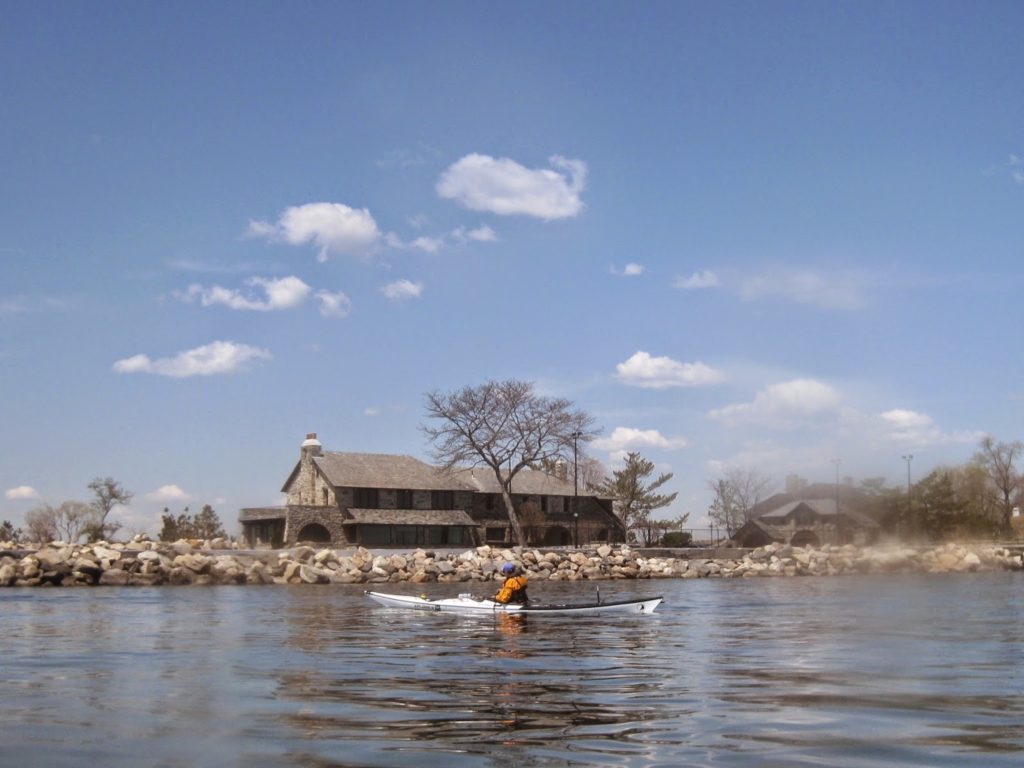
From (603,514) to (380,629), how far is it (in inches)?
2295

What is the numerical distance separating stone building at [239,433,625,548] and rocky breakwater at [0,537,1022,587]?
29.3 feet

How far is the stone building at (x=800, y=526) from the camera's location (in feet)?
196

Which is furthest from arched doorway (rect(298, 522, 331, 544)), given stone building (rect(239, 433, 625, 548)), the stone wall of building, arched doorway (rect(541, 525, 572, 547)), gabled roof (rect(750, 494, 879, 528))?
gabled roof (rect(750, 494, 879, 528))

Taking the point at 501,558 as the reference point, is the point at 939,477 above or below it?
above

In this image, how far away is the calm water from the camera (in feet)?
31.5

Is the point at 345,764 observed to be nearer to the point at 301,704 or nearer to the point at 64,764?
the point at 64,764

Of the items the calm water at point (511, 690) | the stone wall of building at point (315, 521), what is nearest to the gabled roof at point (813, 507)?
the stone wall of building at point (315, 521)

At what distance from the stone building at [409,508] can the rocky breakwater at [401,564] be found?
29.3ft

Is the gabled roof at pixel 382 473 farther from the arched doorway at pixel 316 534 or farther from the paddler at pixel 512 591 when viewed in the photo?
the paddler at pixel 512 591

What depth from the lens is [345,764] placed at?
8.90m

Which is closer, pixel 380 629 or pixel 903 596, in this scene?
pixel 380 629

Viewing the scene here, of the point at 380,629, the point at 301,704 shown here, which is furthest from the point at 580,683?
the point at 380,629

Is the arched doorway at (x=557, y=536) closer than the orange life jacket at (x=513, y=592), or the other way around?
the orange life jacket at (x=513, y=592)

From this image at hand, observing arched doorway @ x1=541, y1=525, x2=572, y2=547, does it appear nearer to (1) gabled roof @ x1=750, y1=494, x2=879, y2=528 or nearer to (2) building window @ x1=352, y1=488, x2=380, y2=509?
(2) building window @ x1=352, y1=488, x2=380, y2=509
